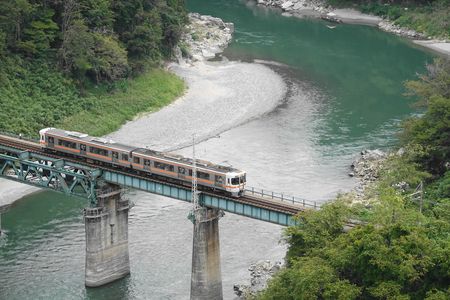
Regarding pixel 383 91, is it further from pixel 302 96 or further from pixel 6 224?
pixel 6 224

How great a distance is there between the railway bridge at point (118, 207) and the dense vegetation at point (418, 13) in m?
106

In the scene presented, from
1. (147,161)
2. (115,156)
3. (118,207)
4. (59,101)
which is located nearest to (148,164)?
(147,161)

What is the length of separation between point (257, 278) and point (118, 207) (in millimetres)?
12354

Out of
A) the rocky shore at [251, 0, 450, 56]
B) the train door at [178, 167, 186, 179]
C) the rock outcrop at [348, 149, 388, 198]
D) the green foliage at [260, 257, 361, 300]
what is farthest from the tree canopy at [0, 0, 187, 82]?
the green foliage at [260, 257, 361, 300]

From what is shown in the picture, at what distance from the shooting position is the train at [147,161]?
238 feet

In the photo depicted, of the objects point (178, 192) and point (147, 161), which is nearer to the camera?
point (178, 192)

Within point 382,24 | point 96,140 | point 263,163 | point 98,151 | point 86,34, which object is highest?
point 86,34

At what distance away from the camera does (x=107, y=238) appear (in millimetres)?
78375

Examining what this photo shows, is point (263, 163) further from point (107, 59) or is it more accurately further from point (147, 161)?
point (147, 161)

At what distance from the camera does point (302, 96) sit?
136 metres

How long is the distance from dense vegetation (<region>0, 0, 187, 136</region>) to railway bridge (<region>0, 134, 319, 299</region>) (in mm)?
23996

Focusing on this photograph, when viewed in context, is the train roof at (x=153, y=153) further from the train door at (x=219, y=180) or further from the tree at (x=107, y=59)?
the tree at (x=107, y=59)

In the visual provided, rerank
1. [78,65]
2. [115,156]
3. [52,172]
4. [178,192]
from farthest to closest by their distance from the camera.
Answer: [78,65] < [52,172] < [115,156] < [178,192]

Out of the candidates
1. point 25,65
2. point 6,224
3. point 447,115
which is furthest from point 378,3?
point 6,224
